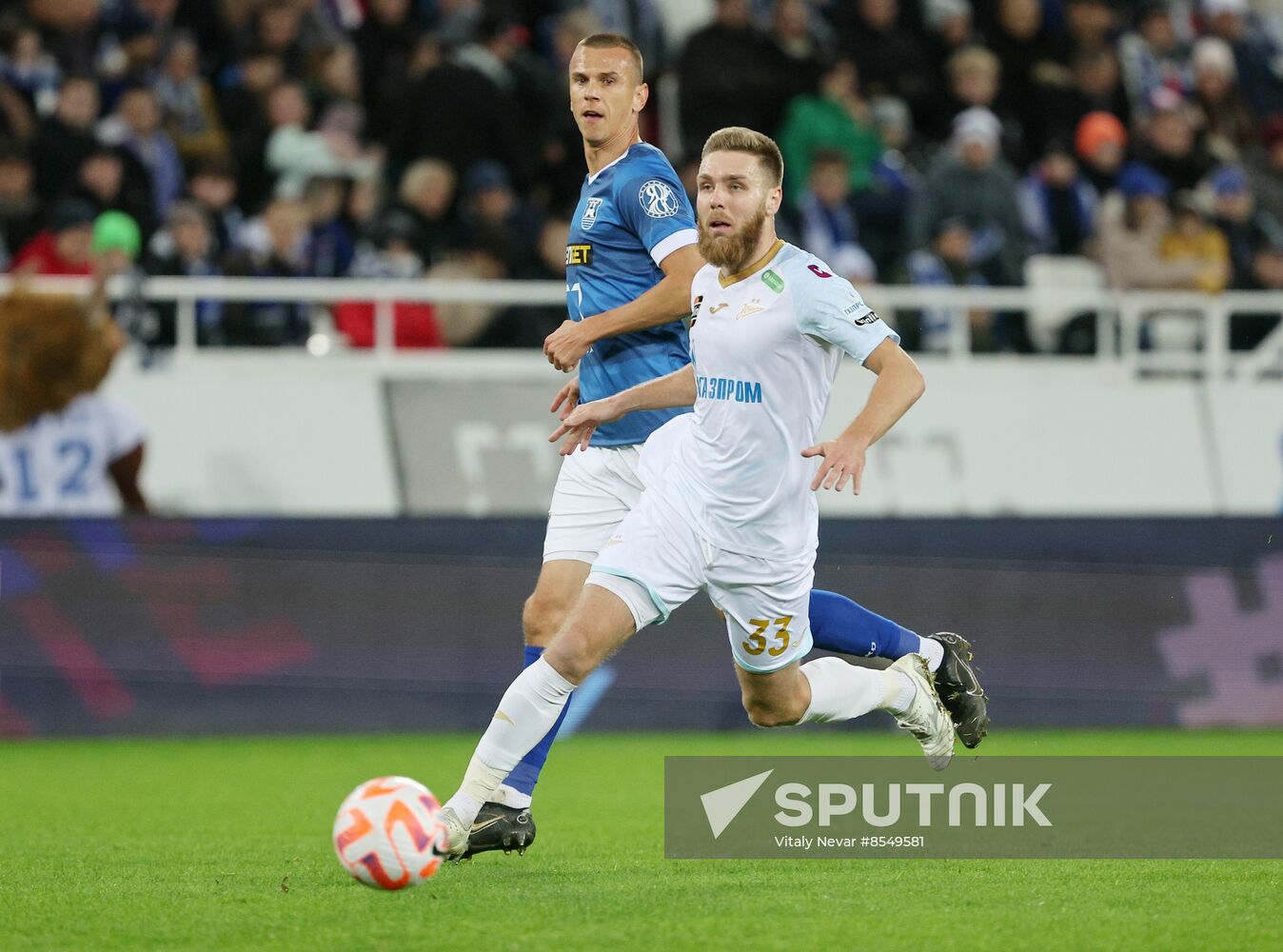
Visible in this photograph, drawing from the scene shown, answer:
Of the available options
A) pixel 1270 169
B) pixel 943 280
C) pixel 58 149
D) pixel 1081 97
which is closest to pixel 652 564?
pixel 943 280

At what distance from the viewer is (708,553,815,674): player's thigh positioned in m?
6.52

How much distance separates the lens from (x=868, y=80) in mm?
15945

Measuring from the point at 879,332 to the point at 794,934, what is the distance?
1.95m

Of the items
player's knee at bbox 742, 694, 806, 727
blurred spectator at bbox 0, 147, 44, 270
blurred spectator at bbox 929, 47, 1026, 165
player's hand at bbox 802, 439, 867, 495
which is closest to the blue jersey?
player's knee at bbox 742, 694, 806, 727

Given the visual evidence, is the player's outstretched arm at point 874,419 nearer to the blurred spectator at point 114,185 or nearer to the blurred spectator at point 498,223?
the blurred spectator at point 498,223

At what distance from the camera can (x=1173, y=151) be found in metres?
15.7

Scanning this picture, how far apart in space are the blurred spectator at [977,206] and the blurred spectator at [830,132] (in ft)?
2.09

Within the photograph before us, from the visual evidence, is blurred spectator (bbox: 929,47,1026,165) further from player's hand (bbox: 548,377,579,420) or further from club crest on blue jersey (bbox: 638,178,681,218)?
club crest on blue jersey (bbox: 638,178,681,218)

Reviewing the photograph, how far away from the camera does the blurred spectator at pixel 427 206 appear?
13375mm

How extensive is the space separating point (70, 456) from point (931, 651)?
22.1 ft

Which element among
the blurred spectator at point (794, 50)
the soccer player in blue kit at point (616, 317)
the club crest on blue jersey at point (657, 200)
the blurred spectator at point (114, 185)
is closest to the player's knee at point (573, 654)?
the soccer player in blue kit at point (616, 317)

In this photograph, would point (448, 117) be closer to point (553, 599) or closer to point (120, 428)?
point (120, 428)

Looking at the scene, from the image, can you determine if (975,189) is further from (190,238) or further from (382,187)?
(190,238)

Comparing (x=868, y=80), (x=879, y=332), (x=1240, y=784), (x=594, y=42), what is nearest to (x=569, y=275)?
(x=594, y=42)
